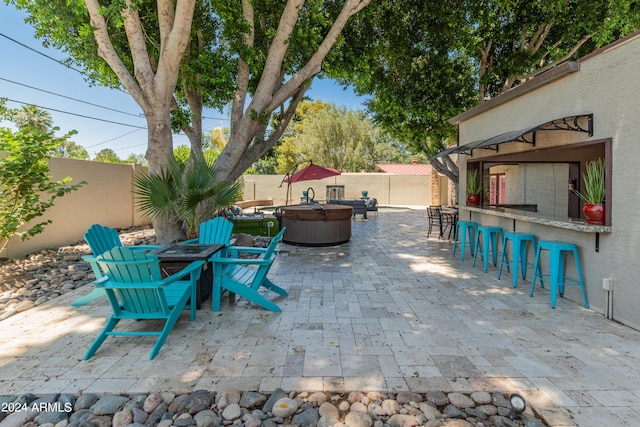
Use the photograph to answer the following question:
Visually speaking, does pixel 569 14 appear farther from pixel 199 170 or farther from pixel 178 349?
pixel 178 349

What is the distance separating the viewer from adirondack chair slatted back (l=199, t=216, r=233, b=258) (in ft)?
14.8

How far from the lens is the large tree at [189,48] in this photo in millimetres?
5512

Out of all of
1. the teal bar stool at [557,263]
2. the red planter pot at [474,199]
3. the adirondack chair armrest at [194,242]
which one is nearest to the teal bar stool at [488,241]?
the red planter pot at [474,199]

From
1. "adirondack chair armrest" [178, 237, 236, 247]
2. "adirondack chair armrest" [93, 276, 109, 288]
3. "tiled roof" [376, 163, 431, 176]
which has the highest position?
"tiled roof" [376, 163, 431, 176]

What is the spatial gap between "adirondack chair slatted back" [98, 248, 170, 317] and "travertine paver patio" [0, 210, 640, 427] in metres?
0.40

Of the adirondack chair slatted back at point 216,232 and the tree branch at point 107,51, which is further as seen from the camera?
the tree branch at point 107,51

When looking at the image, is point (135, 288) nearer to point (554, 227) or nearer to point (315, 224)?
point (554, 227)

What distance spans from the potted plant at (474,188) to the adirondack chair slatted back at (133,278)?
6207 millimetres

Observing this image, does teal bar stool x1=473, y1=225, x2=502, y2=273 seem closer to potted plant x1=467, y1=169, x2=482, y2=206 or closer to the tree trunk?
potted plant x1=467, y1=169, x2=482, y2=206

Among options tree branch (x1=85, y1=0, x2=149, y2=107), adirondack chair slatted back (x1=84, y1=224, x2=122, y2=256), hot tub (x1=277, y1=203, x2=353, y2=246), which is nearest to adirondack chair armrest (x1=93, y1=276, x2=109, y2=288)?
adirondack chair slatted back (x1=84, y1=224, x2=122, y2=256)

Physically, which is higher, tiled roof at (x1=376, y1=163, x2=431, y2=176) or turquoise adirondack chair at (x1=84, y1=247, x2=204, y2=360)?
tiled roof at (x1=376, y1=163, x2=431, y2=176)

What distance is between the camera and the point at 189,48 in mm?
7098

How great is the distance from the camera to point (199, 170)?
490cm

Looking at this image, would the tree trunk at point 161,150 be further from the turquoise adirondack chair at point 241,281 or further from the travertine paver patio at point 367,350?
the turquoise adirondack chair at point 241,281
